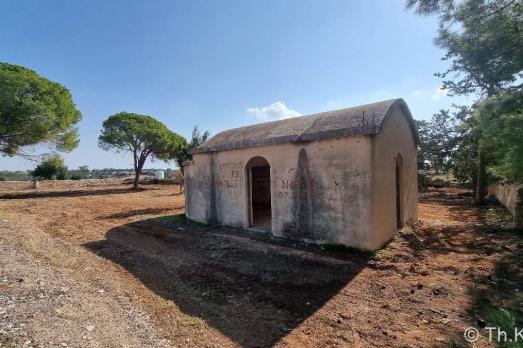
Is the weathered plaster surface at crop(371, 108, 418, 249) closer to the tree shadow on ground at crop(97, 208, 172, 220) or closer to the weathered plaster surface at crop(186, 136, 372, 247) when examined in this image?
the weathered plaster surface at crop(186, 136, 372, 247)

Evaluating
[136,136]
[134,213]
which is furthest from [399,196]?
[136,136]

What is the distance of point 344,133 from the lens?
293 inches

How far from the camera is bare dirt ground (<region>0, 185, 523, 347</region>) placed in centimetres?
399

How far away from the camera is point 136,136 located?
25281 millimetres

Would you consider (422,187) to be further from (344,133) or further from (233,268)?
(233,268)

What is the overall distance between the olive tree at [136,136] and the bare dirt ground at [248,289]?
54.8ft

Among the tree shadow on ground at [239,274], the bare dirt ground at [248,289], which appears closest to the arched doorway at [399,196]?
the bare dirt ground at [248,289]

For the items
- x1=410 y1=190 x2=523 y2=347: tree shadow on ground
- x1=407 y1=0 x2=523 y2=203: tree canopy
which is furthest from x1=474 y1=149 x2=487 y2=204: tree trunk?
x1=407 y1=0 x2=523 y2=203: tree canopy

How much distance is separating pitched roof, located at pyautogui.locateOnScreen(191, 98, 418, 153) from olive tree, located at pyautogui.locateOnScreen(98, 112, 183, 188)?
636 inches

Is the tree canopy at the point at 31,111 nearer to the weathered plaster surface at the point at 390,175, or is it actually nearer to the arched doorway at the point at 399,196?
the weathered plaster surface at the point at 390,175

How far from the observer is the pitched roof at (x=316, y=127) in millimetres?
7410

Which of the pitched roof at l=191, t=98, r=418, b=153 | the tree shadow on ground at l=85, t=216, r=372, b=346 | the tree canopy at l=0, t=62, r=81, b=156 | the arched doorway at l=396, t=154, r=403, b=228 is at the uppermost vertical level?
the tree canopy at l=0, t=62, r=81, b=156

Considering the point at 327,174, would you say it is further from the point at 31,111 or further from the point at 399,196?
the point at 31,111

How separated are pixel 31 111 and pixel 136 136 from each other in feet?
31.1
